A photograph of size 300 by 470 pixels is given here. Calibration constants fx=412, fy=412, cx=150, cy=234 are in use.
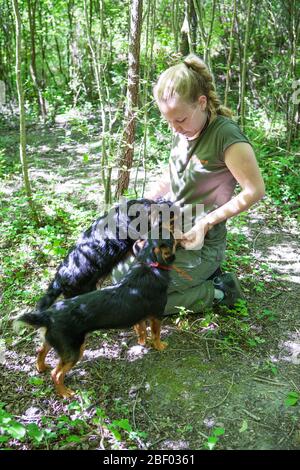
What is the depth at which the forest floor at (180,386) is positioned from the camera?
8.31 ft

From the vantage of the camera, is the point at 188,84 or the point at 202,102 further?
the point at 202,102

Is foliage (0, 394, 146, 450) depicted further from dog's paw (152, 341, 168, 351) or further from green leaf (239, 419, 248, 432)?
dog's paw (152, 341, 168, 351)

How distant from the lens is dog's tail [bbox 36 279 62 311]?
336cm

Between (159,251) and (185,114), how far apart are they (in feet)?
3.35

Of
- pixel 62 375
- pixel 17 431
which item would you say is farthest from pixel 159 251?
pixel 17 431

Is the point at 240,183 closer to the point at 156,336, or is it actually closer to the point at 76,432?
the point at 156,336

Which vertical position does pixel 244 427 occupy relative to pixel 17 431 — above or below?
below

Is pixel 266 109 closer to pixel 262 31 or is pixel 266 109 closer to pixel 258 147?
pixel 258 147

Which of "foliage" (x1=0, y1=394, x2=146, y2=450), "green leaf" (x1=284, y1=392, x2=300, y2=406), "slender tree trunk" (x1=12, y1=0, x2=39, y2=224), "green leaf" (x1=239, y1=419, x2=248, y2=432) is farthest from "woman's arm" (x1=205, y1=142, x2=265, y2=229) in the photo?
"slender tree trunk" (x1=12, y1=0, x2=39, y2=224)

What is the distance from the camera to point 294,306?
392cm

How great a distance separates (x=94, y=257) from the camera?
3475mm

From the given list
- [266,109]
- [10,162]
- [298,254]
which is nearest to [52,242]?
[298,254]

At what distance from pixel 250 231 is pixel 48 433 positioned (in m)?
3.63

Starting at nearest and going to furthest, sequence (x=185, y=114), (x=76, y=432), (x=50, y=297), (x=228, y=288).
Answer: (x=76, y=432)
(x=185, y=114)
(x=50, y=297)
(x=228, y=288)
